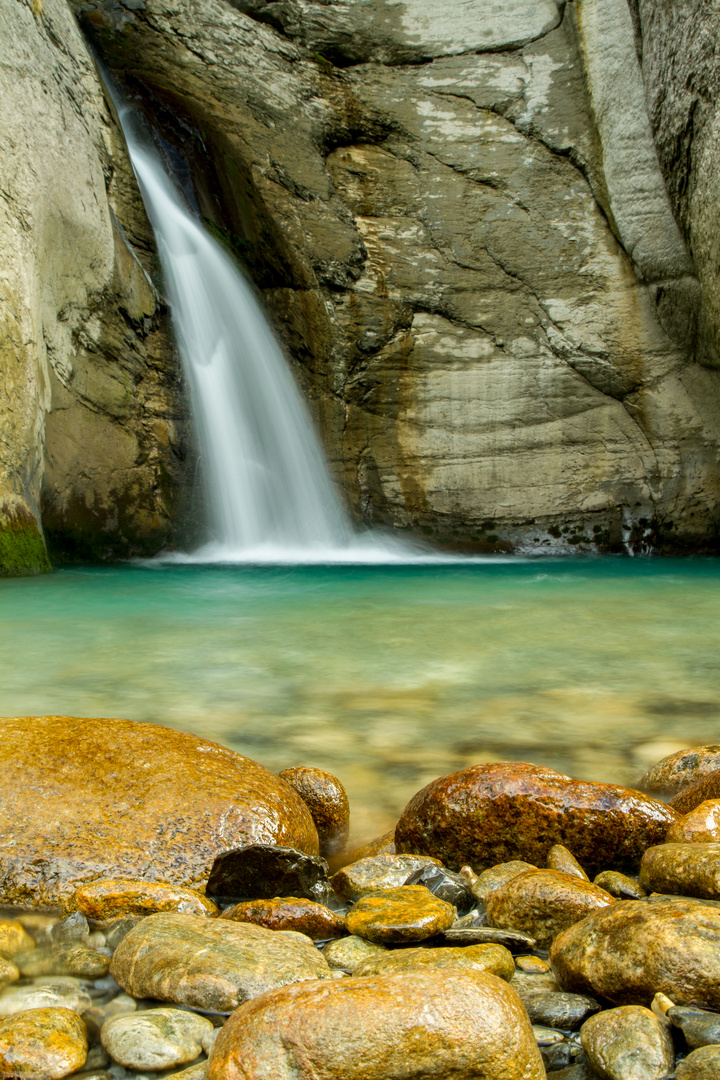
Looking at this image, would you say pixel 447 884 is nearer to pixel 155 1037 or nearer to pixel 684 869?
pixel 684 869

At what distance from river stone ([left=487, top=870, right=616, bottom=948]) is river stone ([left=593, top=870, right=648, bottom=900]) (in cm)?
9

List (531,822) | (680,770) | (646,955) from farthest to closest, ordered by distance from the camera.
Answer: (680,770), (531,822), (646,955)

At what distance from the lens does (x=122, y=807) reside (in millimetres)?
2309

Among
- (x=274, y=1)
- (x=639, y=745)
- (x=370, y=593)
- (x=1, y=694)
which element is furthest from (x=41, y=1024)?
(x=274, y=1)

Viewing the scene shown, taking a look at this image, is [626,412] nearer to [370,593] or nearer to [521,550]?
[521,550]

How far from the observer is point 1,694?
161 inches

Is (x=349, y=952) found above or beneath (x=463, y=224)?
beneath

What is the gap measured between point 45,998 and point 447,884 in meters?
0.97

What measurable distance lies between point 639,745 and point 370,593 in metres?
4.80

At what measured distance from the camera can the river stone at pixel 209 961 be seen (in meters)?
1.53

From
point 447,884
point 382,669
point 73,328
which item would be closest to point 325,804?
point 447,884

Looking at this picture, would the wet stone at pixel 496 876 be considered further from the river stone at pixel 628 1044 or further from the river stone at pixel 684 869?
the river stone at pixel 628 1044

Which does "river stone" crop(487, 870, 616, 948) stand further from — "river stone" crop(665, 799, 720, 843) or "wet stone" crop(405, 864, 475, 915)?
"river stone" crop(665, 799, 720, 843)

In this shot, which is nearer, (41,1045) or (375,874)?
(41,1045)
